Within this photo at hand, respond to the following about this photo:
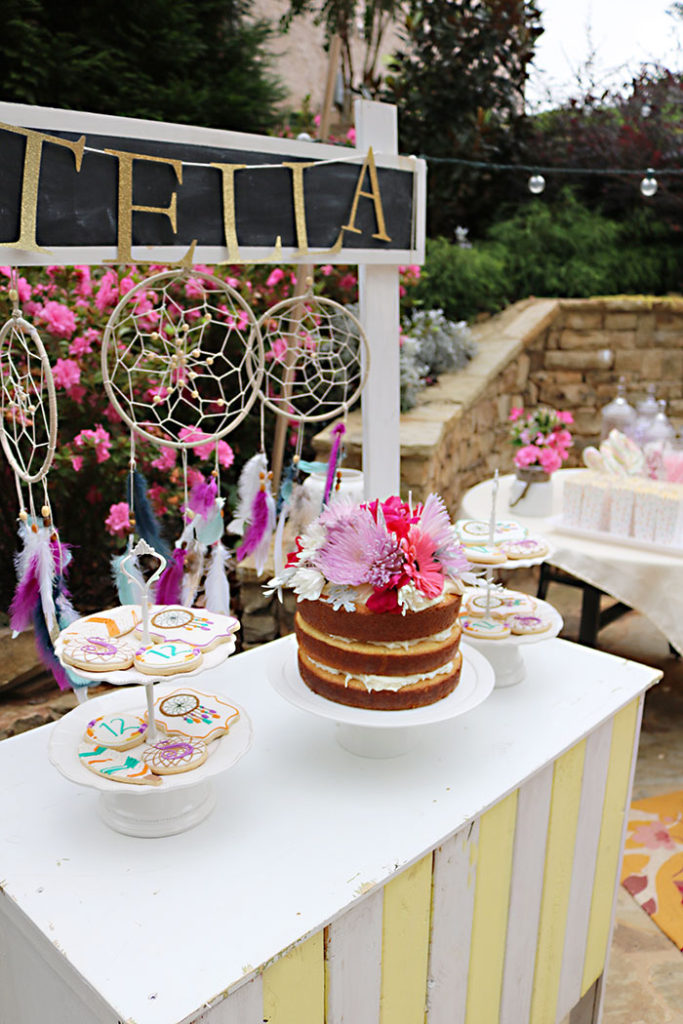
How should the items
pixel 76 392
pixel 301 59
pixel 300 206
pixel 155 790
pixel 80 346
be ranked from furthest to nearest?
1. pixel 301 59
2. pixel 76 392
3. pixel 80 346
4. pixel 300 206
5. pixel 155 790

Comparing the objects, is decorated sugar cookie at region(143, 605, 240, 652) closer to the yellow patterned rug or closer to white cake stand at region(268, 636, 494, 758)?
white cake stand at region(268, 636, 494, 758)

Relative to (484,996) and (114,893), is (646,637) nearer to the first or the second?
(484,996)

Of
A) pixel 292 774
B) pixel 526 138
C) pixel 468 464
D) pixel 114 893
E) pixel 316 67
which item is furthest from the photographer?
pixel 316 67

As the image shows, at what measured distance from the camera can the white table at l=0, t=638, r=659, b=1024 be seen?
78 centimetres

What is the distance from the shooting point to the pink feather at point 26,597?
104cm

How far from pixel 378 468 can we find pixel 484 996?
861 mm

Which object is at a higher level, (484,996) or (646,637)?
(484,996)

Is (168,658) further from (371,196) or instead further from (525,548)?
(371,196)

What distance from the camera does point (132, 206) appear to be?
107 cm

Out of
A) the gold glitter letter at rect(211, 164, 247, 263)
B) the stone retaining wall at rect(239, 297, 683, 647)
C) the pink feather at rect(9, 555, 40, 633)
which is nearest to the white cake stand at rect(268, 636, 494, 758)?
the pink feather at rect(9, 555, 40, 633)

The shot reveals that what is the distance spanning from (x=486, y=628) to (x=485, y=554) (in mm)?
123

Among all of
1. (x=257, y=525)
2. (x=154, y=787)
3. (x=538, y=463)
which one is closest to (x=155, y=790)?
(x=154, y=787)

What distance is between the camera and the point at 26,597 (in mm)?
1042

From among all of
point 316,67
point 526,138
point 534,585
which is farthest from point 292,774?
point 316,67
